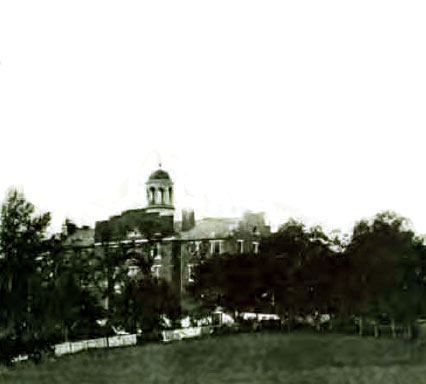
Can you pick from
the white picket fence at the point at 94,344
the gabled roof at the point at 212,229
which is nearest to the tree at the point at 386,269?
the gabled roof at the point at 212,229

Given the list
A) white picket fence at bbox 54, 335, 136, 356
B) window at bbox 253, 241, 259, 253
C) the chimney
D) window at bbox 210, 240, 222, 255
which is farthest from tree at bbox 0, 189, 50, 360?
window at bbox 253, 241, 259, 253

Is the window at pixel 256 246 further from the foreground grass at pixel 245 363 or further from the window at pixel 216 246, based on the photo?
the foreground grass at pixel 245 363

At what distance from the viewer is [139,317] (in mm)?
4707

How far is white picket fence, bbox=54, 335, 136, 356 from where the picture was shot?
14.9ft

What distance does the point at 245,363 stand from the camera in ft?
15.1

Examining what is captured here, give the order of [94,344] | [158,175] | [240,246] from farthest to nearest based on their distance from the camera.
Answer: [240,246] < [158,175] < [94,344]

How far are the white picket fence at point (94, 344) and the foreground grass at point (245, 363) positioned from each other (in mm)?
41

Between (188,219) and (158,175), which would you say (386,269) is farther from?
(158,175)

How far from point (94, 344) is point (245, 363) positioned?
1.01 meters

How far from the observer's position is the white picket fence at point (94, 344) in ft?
14.9

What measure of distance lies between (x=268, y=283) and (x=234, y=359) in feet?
2.02

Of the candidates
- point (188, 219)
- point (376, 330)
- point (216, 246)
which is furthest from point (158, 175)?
point (376, 330)

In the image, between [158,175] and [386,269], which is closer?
[158,175]

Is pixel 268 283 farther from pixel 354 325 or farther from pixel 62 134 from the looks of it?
pixel 62 134
